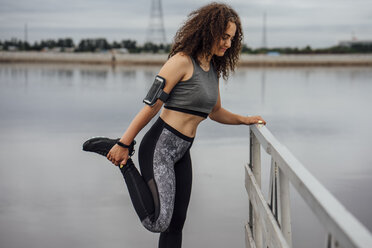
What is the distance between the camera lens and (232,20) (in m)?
2.64

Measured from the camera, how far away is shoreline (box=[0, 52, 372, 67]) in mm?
66875

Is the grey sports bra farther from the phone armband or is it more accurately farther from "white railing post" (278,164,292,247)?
"white railing post" (278,164,292,247)

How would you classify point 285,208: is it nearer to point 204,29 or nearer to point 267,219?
point 267,219

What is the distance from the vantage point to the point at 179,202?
278 cm

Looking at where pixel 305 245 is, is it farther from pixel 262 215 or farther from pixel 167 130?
pixel 167 130

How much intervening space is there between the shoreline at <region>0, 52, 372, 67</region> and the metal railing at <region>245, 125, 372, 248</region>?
61.2 meters

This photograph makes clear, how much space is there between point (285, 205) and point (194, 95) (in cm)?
68

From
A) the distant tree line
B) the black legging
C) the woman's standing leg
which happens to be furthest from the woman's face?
the distant tree line

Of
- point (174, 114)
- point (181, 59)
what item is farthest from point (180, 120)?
point (181, 59)

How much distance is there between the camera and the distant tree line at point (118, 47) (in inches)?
3031

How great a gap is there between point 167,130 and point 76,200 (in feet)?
9.88

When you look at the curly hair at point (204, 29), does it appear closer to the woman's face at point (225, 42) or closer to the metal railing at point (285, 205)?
the woman's face at point (225, 42)

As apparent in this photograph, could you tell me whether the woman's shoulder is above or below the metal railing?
above

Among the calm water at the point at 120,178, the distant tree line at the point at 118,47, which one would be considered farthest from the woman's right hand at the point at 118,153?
the distant tree line at the point at 118,47
